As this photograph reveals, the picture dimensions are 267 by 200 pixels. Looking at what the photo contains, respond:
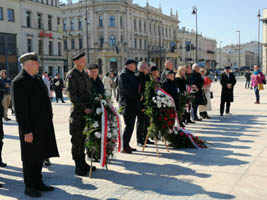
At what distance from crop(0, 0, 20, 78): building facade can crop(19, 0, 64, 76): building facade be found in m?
0.93

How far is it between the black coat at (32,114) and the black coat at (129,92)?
2270 millimetres

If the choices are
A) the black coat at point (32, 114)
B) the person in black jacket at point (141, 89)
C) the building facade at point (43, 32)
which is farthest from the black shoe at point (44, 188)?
the building facade at point (43, 32)

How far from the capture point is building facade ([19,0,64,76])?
43.3 meters

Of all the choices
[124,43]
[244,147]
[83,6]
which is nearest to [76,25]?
[83,6]

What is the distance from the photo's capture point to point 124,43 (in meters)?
68.0

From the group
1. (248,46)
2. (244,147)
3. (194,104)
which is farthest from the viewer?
(248,46)

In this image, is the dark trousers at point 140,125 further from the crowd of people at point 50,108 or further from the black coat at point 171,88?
the black coat at point 171,88

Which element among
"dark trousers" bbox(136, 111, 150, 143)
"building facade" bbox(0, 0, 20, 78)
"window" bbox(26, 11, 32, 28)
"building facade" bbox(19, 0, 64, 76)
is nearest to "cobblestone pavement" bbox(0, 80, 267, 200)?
"dark trousers" bbox(136, 111, 150, 143)

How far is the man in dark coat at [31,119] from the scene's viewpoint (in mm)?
4602

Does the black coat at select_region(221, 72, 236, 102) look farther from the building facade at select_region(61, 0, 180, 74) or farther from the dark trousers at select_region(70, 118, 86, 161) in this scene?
the building facade at select_region(61, 0, 180, 74)

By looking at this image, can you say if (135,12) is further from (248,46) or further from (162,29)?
(248,46)

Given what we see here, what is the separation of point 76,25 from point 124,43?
12.6 meters

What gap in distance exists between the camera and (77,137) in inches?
217

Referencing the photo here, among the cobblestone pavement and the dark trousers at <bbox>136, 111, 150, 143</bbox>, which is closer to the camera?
the cobblestone pavement
